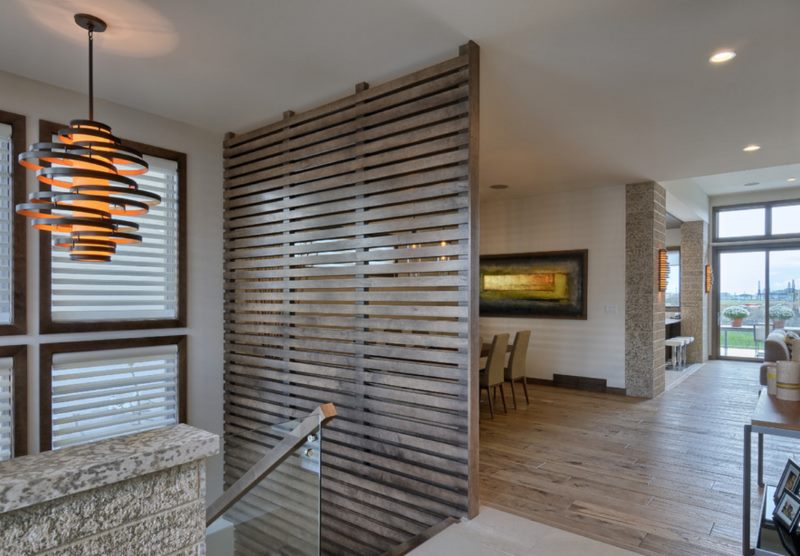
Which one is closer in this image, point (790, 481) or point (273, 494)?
point (273, 494)

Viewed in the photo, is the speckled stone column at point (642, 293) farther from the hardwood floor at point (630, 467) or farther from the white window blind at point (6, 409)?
the white window blind at point (6, 409)

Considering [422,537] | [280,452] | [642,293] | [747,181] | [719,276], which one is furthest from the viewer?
[719,276]

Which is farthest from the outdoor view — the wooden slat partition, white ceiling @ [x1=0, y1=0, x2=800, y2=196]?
the wooden slat partition

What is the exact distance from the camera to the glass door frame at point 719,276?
30.3ft

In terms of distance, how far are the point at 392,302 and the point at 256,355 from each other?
166 centimetres

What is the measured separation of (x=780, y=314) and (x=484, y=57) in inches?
367

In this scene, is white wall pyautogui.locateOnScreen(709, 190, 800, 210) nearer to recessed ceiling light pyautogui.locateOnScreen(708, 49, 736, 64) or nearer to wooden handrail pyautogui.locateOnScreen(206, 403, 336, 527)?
recessed ceiling light pyautogui.locateOnScreen(708, 49, 736, 64)

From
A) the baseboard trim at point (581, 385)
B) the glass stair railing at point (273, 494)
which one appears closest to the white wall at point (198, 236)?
the glass stair railing at point (273, 494)

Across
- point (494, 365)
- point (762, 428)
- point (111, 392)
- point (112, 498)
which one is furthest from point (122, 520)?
point (494, 365)

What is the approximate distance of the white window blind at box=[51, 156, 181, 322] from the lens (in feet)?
11.9

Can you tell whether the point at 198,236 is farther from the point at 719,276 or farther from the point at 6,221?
the point at 719,276

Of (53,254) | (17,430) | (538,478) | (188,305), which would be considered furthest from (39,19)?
(538,478)

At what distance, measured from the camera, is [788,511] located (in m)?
2.32

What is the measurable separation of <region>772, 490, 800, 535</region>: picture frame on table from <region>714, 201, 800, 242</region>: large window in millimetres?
8843
